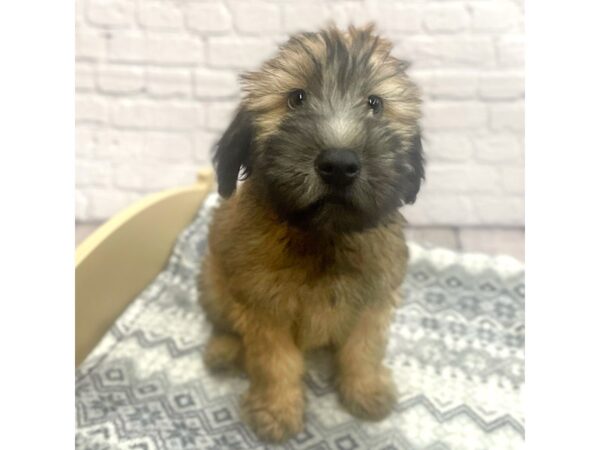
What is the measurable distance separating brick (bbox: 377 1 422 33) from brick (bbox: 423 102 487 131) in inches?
12.5

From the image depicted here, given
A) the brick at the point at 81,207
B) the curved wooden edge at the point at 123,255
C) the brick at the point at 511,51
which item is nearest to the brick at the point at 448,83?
the brick at the point at 511,51

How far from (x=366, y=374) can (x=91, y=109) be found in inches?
54.9

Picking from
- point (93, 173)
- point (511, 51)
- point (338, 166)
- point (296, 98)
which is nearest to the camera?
point (338, 166)

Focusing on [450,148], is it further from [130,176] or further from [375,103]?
[130,176]

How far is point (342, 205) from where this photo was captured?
1.02 m

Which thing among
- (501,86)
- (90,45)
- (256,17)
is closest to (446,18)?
(501,86)

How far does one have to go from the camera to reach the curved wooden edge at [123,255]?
1.61m

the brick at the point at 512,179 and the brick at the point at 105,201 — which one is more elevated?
the brick at the point at 512,179

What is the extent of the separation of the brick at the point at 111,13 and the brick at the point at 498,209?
1421 mm

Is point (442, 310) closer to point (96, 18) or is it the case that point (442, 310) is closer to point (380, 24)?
point (380, 24)

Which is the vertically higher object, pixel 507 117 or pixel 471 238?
pixel 507 117

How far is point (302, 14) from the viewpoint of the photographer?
5.91ft

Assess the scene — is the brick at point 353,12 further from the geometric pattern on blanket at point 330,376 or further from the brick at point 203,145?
the geometric pattern on blanket at point 330,376
